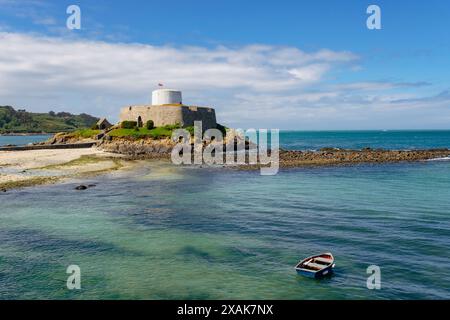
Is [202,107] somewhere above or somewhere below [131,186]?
above

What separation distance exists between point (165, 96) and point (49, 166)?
1865 inches

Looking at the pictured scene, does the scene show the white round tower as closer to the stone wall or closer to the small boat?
the stone wall

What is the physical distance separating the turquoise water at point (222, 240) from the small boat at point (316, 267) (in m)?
0.33

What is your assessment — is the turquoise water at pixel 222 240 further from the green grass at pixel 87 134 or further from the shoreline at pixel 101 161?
the green grass at pixel 87 134

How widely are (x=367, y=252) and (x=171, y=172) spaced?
136 ft

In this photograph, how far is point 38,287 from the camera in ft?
59.1

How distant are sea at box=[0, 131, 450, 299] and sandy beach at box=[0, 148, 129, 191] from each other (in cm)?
541

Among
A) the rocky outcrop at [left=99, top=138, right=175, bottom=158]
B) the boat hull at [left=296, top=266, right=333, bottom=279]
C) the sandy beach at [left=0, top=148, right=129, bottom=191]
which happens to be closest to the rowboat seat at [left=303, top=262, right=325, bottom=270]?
the boat hull at [left=296, top=266, right=333, bottom=279]

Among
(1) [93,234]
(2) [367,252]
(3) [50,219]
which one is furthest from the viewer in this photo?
(3) [50,219]

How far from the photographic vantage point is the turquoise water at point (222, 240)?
17859mm

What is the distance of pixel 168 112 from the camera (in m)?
99.4
